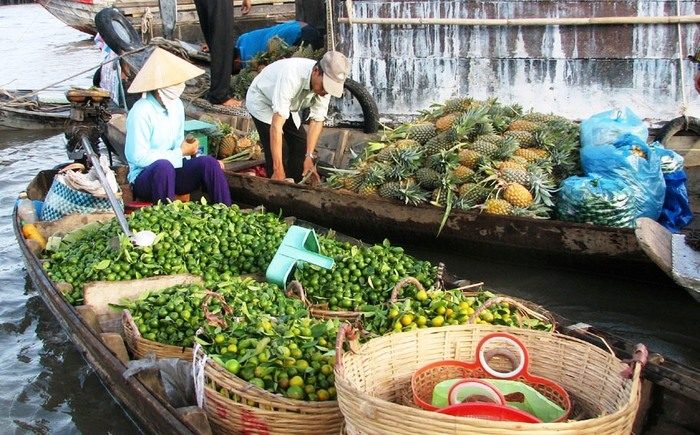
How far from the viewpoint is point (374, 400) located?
2.16m

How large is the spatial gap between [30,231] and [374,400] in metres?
3.83

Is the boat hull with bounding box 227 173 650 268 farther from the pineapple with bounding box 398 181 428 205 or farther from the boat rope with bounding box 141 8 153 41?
the boat rope with bounding box 141 8 153 41

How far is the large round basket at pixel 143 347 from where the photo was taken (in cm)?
351

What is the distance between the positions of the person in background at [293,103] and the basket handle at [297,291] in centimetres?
238

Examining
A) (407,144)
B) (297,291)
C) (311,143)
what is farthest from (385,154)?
(297,291)

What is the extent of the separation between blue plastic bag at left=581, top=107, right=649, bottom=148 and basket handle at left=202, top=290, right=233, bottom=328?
3.62 m

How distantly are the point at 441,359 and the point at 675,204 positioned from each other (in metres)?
3.87

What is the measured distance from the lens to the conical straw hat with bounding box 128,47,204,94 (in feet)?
17.9

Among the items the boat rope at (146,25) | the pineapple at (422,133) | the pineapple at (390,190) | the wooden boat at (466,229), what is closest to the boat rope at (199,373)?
the wooden boat at (466,229)

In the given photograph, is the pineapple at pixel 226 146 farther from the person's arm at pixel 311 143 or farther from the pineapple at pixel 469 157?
the pineapple at pixel 469 157

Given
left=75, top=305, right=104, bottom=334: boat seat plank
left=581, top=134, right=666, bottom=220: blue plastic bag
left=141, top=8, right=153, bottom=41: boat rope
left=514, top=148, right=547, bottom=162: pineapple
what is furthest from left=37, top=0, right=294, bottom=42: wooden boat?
left=75, top=305, right=104, bottom=334: boat seat plank

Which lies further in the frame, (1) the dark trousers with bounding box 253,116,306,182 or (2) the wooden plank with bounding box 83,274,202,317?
(1) the dark trousers with bounding box 253,116,306,182

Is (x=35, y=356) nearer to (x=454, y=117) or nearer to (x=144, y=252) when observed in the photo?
(x=144, y=252)

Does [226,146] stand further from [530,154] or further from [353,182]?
[530,154]
